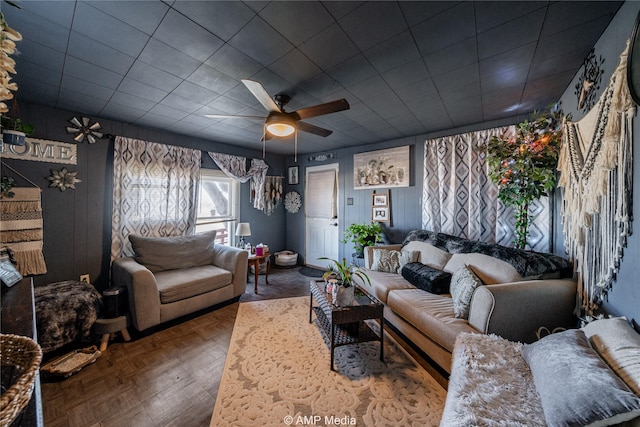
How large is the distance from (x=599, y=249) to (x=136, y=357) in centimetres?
362

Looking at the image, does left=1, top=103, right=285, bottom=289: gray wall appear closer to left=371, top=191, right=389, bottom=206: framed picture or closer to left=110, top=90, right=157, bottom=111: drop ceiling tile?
left=110, top=90, right=157, bottom=111: drop ceiling tile

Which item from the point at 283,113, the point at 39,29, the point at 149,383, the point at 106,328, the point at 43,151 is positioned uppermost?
the point at 39,29

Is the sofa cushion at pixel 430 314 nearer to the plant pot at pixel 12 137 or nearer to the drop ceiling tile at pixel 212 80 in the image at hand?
the drop ceiling tile at pixel 212 80

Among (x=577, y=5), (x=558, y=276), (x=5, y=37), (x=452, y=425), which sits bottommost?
(x=452, y=425)

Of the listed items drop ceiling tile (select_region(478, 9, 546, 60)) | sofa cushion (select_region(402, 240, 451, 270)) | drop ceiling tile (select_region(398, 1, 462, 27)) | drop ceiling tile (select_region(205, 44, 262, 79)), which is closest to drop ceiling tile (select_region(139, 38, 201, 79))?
drop ceiling tile (select_region(205, 44, 262, 79))

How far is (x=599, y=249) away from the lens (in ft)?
5.16

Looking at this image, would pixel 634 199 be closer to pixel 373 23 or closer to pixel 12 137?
pixel 373 23

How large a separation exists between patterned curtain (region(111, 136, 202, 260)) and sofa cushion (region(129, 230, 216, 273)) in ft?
1.11

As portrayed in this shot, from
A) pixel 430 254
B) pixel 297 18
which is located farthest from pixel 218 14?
pixel 430 254

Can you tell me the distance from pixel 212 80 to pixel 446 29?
1828 millimetres

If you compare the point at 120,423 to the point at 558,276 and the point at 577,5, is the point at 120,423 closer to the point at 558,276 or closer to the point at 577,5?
the point at 558,276

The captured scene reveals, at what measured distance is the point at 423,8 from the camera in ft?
4.45

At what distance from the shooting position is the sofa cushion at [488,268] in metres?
2.15

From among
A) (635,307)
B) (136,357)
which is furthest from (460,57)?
(136,357)
